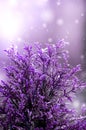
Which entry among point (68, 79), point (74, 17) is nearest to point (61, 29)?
point (74, 17)

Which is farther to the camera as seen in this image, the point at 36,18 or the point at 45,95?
the point at 36,18

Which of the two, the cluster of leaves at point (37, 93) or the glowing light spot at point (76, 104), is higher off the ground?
the glowing light spot at point (76, 104)

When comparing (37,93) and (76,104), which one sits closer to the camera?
(37,93)

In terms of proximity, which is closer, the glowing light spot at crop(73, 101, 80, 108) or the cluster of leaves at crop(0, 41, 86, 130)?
the cluster of leaves at crop(0, 41, 86, 130)

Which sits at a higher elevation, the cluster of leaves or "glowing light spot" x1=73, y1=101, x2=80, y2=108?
"glowing light spot" x1=73, y1=101, x2=80, y2=108

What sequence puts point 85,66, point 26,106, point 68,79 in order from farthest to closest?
point 85,66 → point 68,79 → point 26,106

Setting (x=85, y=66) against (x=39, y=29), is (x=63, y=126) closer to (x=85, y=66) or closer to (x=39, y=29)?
(x=85, y=66)

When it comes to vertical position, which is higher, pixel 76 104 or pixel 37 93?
pixel 76 104

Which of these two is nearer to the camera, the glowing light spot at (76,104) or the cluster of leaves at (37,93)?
the cluster of leaves at (37,93)
